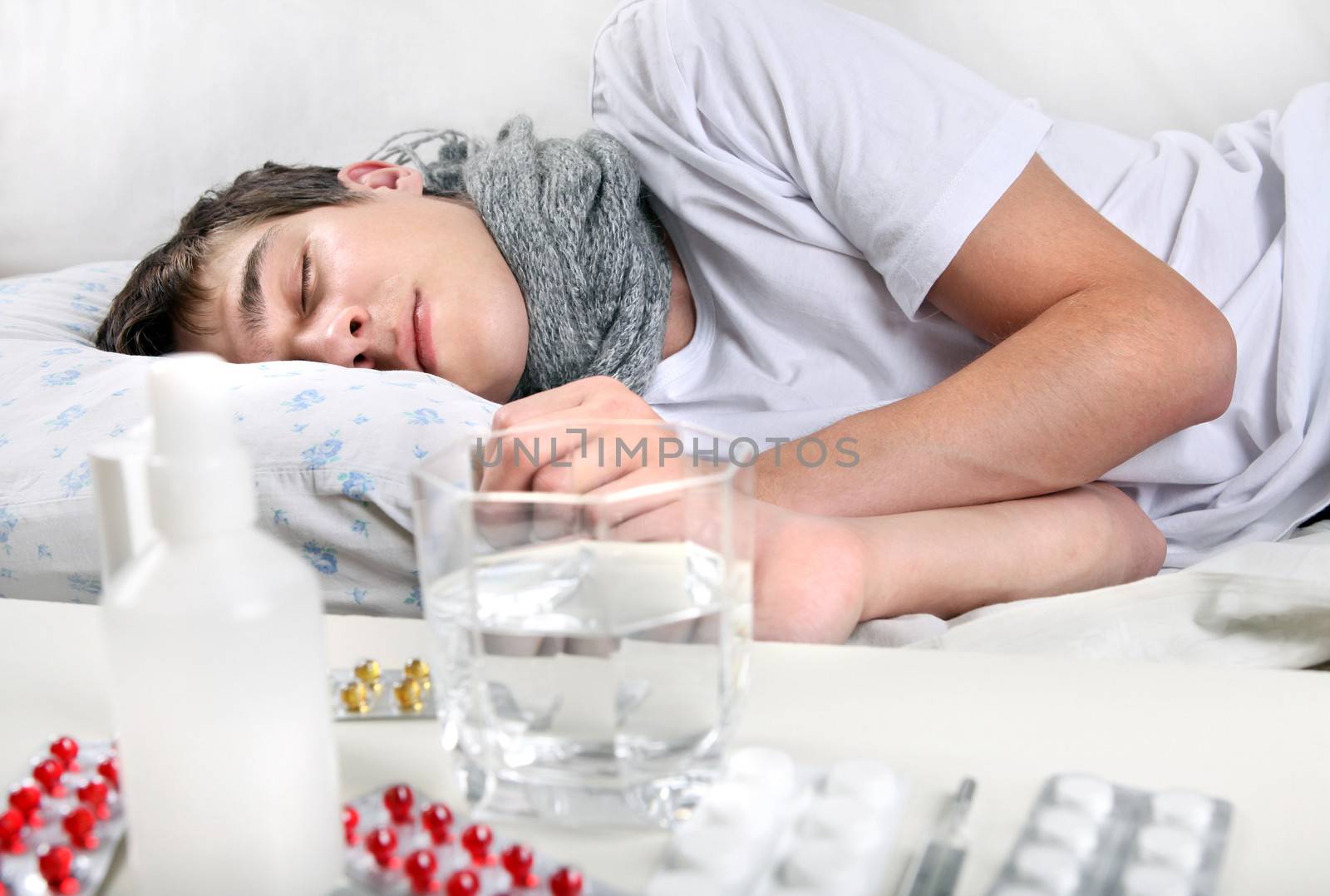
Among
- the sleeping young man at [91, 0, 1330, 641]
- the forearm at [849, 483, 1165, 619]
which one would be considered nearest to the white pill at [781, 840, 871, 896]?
the forearm at [849, 483, 1165, 619]

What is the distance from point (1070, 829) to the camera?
1.15 feet

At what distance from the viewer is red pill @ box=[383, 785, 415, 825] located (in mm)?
379

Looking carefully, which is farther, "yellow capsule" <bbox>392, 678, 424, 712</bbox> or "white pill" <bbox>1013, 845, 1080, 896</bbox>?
"yellow capsule" <bbox>392, 678, 424, 712</bbox>

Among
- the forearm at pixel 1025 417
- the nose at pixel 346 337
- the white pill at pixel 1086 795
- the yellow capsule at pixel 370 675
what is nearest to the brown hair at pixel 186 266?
the nose at pixel 346 337

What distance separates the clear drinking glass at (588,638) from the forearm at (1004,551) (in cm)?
32

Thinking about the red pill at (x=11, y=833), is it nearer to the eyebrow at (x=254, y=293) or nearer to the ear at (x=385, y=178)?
the eyebrow at (x=254, y=293)

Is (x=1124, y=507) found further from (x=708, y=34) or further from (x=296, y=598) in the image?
(x=296, y=598)

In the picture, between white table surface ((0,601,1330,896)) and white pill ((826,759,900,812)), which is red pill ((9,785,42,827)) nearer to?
white table surface ((0,601,1330,896))

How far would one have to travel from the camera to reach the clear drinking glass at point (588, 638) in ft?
→ 1.21

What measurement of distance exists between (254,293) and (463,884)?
2.55 ft

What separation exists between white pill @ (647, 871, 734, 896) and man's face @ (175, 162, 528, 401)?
0.73 metres

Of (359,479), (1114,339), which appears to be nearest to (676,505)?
(359,479)

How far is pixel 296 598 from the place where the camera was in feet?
1.06

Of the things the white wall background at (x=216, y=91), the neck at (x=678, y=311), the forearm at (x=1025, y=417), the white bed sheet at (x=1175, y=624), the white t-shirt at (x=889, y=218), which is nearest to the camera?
the white bed sheet at (x=1175, y=624)
